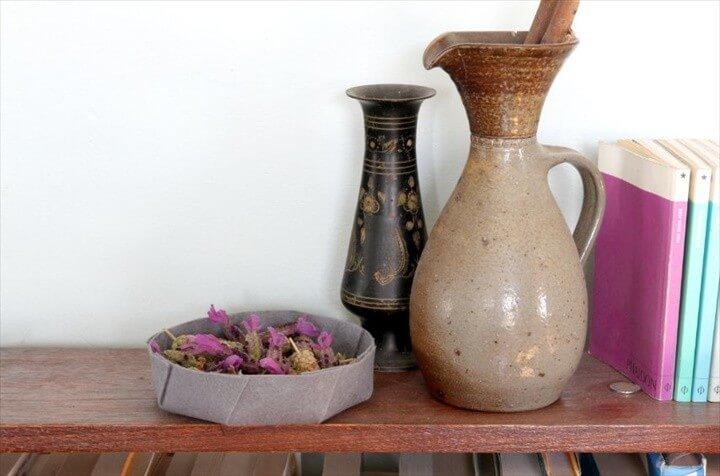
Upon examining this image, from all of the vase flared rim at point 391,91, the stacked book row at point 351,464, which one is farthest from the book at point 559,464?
the vase flared rim at point 391,91

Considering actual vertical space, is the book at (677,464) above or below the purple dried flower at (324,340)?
below

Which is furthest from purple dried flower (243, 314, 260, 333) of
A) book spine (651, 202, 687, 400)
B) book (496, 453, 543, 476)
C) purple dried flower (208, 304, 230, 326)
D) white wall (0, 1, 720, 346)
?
book spine (651, 202, 687, 400)

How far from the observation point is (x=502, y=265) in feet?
2.79

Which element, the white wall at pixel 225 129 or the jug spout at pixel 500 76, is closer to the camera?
the jug spout at pixel 500 76

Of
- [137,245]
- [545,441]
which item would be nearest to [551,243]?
[545,441]

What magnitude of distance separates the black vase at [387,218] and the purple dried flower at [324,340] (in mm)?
64

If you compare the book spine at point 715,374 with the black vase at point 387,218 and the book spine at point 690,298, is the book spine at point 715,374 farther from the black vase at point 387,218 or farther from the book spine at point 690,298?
the black vase at point 387,218

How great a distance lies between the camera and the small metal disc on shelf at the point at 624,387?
0.94 meters

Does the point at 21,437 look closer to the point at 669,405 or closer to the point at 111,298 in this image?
the point at 111,298

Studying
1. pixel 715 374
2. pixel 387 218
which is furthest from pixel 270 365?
pixel 715 374

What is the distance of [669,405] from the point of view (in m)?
0.91

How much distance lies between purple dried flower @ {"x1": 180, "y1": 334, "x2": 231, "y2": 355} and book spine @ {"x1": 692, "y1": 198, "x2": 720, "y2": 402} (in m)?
0.42

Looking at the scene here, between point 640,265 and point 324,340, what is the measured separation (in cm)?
30

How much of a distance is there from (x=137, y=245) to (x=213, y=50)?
0.73 ft
